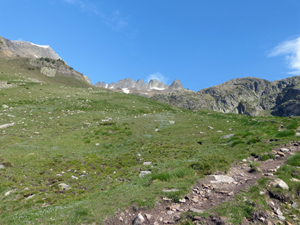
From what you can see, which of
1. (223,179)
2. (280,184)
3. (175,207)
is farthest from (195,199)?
(280,184)

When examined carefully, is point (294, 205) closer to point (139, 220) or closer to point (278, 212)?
point (278, 212)

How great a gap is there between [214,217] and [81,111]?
36165mm

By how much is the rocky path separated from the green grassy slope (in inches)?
21.4

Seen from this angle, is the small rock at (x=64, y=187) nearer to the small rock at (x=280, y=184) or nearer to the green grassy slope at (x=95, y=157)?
the green grassy slope at (x=95, y=157)

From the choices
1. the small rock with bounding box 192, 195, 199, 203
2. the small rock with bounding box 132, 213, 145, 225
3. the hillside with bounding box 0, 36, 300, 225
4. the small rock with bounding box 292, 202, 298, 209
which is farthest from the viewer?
the small rock with bounding box 192, 195, 199, 203

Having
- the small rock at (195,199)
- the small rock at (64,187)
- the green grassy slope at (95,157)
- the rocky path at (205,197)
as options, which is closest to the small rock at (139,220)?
the rocky path at (205,197)

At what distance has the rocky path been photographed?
8742 millimetres

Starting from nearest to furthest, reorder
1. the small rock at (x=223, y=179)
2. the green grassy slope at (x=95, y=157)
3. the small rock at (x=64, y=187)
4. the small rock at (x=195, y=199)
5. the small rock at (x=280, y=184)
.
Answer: the small rock at (x=195, y=199) < the small rock at (x=280, y=184) < the green grassy slope at (x=95, y=157) < the small rock at (x=223, y=179) < the small rock at (x=64, y=187)

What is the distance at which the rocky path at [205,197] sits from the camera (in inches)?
344

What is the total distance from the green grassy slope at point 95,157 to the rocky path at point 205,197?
54 cm

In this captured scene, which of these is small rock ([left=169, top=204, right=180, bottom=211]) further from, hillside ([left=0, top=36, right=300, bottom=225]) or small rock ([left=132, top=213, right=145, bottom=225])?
small rock ([left=132, top=213, right=145, bottom=225])

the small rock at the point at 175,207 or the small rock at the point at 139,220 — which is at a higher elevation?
the small rock at the point at 175,207

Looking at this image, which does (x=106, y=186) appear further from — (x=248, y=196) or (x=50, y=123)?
(x=50, y=123)

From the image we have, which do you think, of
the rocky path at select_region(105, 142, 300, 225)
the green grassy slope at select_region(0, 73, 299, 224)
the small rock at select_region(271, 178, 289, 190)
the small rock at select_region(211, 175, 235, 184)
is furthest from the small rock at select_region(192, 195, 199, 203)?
the small rock at select_region(271, 178, 289, 190)
